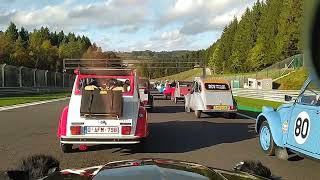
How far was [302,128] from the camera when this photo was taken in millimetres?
8625

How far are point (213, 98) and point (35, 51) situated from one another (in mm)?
97614

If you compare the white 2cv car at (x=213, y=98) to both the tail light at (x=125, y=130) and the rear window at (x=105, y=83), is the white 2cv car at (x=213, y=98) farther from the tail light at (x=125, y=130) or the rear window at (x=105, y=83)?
the tail light at (x=125, y=130)

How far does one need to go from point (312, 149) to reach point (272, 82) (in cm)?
4649

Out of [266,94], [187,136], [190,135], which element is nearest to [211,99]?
[190,135]

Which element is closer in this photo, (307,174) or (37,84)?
(307,174)

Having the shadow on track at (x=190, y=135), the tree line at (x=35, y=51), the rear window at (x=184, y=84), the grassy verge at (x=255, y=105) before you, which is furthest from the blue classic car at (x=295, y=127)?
the tree line at (x=35, y=51)

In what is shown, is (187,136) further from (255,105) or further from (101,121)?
(255,105)

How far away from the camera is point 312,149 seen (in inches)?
Result: 320

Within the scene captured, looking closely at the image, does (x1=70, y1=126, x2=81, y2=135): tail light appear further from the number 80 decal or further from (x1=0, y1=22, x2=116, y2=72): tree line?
(x1=0, y1=22, x2=116, y2=72): tree line

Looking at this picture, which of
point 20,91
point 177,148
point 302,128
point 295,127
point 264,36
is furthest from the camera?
point 264,36

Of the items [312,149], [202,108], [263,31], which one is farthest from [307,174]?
[263,31]

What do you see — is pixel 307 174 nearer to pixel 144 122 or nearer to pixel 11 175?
pixel 144 122

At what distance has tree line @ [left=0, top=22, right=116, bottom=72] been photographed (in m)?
98.8

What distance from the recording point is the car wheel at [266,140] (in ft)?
33.0
